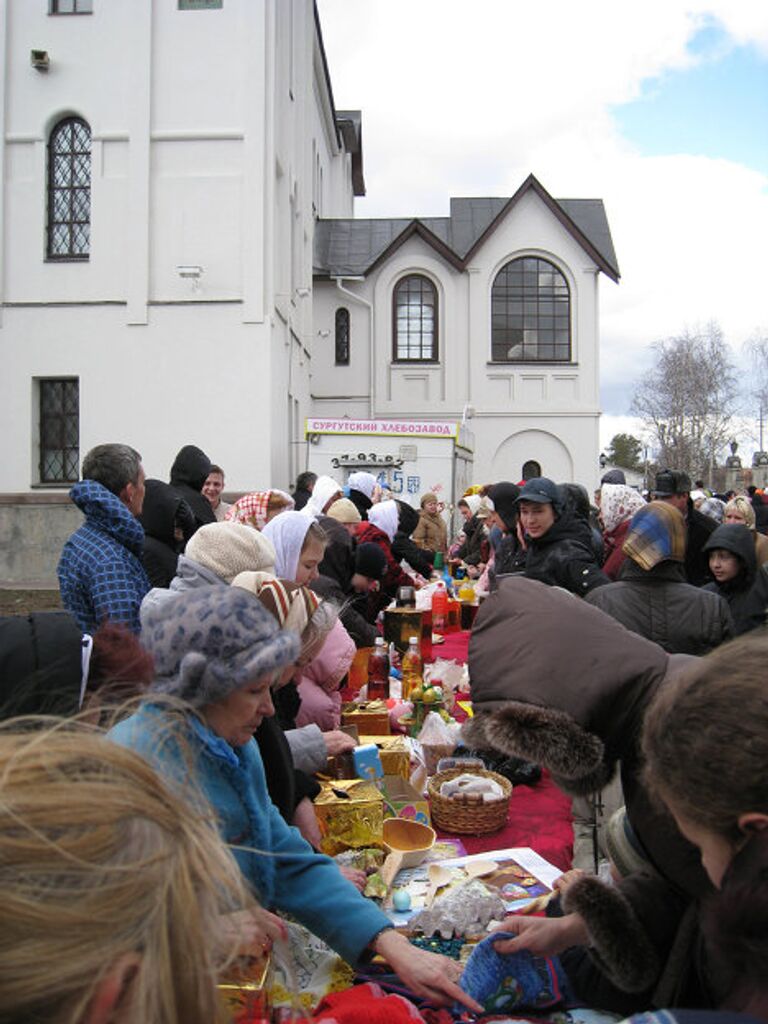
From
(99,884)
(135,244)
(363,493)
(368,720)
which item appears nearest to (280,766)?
(368,720)

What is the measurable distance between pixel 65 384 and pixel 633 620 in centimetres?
1546

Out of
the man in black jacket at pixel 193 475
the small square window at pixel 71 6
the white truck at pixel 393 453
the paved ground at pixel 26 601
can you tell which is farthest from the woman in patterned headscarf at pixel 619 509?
the small square window at pixel 71 6

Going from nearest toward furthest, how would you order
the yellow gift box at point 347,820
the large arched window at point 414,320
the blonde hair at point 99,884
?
1. the blonde hair at point 99,884
2. the yellow gift box at point 347,820
3. the large arched window at point 414,320

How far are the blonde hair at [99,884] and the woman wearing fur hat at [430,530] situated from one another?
1196 cm

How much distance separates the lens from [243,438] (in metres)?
16.5

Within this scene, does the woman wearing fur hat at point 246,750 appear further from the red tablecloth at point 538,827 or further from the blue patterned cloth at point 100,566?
the blue patterned cloth at point 100,566

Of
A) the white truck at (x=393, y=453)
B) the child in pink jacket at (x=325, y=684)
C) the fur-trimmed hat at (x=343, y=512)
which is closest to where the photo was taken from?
the child in pink jacket at (x=325, y=684)

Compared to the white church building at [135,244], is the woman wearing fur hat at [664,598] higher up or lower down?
lower down

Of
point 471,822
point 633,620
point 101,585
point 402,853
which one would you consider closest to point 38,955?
point 402,853

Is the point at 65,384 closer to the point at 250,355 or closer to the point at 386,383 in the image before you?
the point at 250,355

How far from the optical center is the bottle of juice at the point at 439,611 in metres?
7.41

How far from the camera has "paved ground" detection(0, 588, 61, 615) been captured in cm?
1285

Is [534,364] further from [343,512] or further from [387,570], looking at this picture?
[343,512]

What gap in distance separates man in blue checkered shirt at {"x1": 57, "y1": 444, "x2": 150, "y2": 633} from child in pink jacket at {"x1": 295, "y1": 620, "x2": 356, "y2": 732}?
84cm
